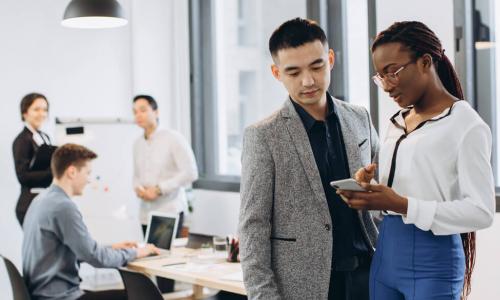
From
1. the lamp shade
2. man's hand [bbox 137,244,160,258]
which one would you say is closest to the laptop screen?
man's hand [bbox 137,244,160,258]

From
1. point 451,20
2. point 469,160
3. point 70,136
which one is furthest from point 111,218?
point 469,160

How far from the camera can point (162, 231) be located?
13.5 feet

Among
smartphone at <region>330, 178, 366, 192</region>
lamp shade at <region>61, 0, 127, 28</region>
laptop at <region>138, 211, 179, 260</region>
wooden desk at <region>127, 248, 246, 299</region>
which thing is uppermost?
lamp shade at <region>61, 0, 127, 28</region>

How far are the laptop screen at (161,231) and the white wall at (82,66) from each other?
7.20 feet

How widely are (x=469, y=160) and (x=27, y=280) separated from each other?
2.48m

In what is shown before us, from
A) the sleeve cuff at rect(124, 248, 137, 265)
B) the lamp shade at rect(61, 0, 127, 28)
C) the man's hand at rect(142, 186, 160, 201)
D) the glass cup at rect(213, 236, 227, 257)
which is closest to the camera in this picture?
the sleeve cuff at rect(124, 248, 137, 265)

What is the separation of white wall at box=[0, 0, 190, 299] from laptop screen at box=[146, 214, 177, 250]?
2195 mm

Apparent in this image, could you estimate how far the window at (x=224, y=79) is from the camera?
6391 millimetres

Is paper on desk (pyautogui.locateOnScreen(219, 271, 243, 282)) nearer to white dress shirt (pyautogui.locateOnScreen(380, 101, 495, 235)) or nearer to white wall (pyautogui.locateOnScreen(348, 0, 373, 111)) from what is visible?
white dress shirt (pyautogui.locateOnScreen(380, 101, 495, 235))

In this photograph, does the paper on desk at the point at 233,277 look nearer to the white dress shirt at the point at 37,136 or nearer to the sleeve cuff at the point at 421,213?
the sleeve cuff at the point at 421,213

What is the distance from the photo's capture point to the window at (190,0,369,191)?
6391 mm

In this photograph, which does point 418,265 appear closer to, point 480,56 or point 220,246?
point 220,246

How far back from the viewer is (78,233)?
3.47 meters

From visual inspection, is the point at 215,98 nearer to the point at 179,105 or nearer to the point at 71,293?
the point at 179,105
